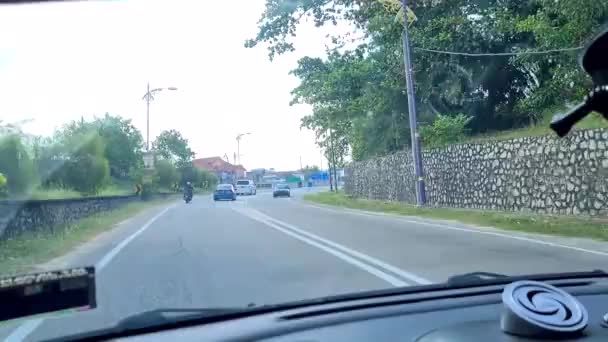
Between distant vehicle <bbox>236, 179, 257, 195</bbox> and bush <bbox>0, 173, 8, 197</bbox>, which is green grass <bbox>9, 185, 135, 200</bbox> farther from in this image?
distant vehicle <bbox>236, 179, 257, 195</bbox>

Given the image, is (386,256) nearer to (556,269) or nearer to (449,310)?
(556,269)

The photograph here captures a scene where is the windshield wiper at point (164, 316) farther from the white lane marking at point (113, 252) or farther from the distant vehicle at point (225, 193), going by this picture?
the distant vehicle at point (225, 193)

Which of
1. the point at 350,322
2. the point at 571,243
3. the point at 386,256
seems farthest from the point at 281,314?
the point at 571,243

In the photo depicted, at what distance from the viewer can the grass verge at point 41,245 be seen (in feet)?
33.4

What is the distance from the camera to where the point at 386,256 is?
32.5ft

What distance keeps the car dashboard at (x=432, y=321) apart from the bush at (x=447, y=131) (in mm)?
21490

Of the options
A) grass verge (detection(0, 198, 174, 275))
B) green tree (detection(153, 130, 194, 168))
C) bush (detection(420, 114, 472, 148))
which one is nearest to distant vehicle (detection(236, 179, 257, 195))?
green tree (detection(153, 130, 194, 168))

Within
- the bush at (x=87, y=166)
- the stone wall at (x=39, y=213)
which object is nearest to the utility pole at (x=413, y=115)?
the bush at (x=87, y=166)

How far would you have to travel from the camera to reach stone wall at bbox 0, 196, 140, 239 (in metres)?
12.8

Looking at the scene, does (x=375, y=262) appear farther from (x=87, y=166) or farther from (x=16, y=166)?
(x=87, y=166)

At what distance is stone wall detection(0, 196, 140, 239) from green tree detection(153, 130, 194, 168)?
77.1 ft

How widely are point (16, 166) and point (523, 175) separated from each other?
1294 centimetres

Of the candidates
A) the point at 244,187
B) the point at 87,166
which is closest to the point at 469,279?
the point at 87,166

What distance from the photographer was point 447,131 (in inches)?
956
